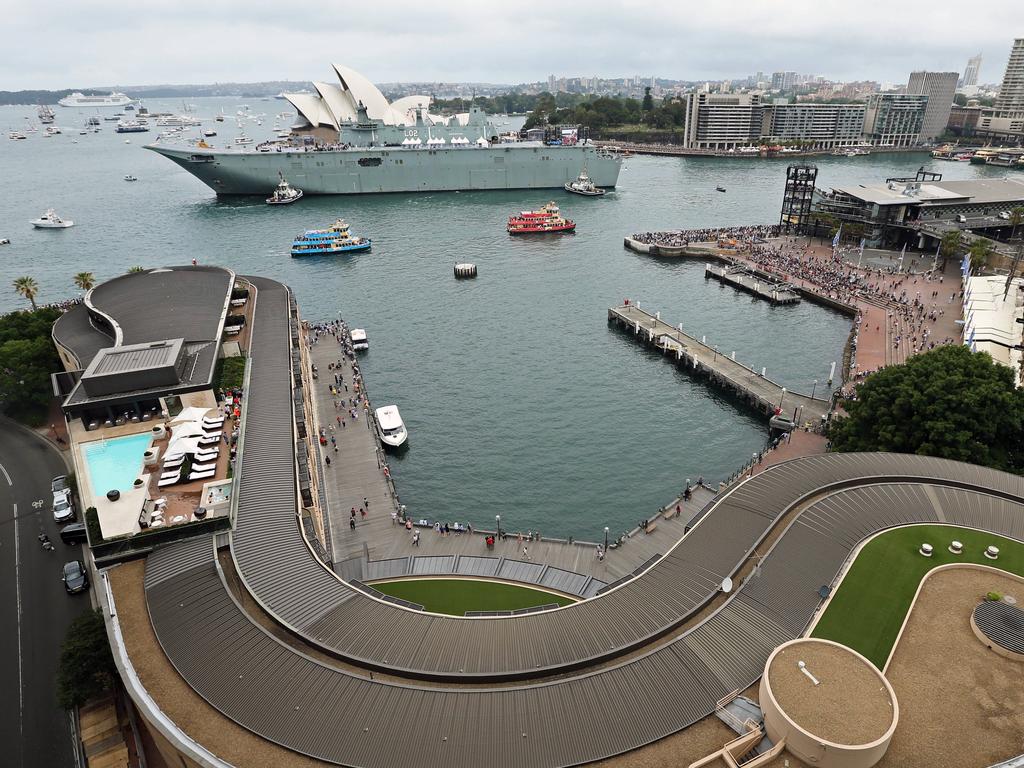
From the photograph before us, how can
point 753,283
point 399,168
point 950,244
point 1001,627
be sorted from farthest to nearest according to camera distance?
1. point 399,168
2. point 753,283
3. point 950,244
4. point 1001,627

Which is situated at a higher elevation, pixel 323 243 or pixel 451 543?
pixel 323 243

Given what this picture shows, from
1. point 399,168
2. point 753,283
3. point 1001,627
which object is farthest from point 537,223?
point 1001,627

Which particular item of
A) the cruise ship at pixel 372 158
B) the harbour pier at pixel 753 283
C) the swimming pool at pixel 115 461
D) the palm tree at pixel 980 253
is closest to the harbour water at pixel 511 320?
the harbour pier at pixel 753 283

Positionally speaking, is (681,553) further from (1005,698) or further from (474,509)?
(474,509)

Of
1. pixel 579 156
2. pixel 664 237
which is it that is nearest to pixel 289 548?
pixel 664 237

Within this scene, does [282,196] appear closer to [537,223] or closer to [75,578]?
[537,223]
